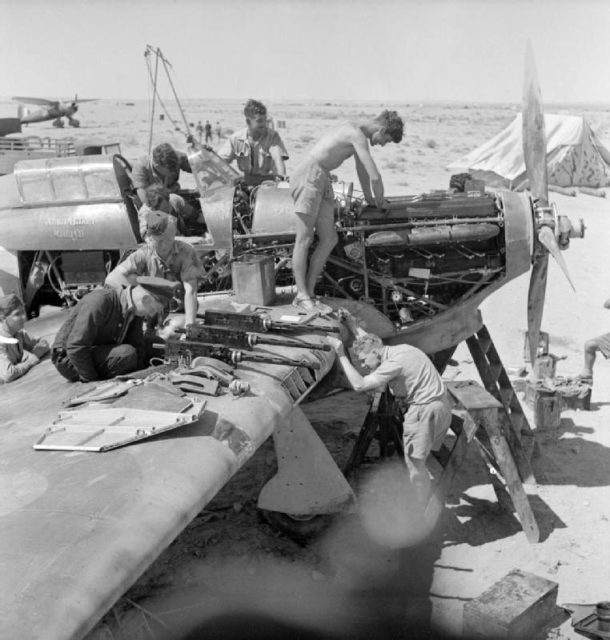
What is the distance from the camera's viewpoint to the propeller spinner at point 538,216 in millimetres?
8383

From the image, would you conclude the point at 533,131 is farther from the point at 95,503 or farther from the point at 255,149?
the point at 95,503

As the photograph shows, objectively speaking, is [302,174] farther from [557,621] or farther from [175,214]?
[557,621]

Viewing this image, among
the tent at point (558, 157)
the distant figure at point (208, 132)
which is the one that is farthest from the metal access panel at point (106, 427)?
the distant figure at point (208, 132)

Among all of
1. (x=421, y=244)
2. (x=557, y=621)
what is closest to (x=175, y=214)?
(x=421, y=244)

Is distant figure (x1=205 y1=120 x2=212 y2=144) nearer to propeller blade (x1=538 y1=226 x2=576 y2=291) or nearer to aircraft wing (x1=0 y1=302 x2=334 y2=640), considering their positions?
propeller blade (x1=538 y1=226 x2=576 y2=291)

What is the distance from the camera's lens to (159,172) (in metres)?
→ 9.43

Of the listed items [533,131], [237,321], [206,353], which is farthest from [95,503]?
[533,131]

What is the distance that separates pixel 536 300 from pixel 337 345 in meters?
3.22

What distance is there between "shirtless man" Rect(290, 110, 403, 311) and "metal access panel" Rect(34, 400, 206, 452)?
2960mm

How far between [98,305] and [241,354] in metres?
1.09

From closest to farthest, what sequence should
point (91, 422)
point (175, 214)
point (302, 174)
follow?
point (91, 422)
point (302, 174)
point (175, 214)

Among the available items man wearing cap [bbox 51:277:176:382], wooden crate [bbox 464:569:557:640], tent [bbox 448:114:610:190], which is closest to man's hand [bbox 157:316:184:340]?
man wearing cap [bbox 51:277:176:382]

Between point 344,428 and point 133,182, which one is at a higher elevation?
point 133,182

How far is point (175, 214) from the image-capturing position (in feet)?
30.6
